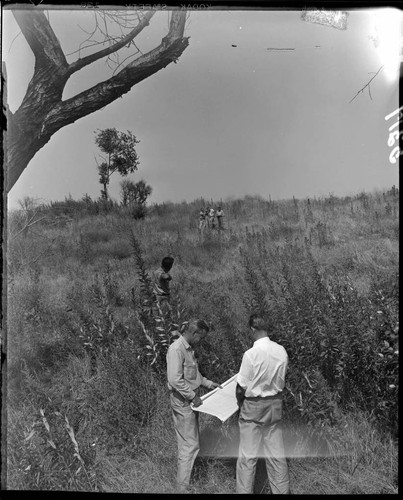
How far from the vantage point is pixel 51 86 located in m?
3.92

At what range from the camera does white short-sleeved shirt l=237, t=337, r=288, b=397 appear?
3.55m

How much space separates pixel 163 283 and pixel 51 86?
203 centimetres

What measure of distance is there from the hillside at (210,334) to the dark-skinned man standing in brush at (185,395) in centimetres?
21

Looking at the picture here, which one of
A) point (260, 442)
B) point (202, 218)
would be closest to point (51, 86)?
point (202, 218)

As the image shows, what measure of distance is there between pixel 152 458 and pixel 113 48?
3671 mm

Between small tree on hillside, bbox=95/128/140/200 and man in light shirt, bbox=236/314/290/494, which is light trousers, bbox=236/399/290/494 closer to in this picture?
man in light shirt, bbox=236/314/290/494

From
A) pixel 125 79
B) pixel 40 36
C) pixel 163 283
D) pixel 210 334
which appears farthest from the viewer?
pixel 163 283

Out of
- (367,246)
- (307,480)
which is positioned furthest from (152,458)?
(367,246)

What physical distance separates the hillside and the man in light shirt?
0.26 meters

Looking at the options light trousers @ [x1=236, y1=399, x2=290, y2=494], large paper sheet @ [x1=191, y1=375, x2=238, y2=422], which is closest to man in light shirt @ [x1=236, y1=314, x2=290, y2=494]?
light trousers @ [x1=236, y1=399, x2=290, y2=494]

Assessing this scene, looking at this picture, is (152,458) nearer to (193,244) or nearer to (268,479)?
(268,479)

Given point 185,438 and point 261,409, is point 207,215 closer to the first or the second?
point 261,409

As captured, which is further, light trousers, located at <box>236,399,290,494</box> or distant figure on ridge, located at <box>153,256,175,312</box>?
distant figure on ridge, located at <box>153,256,175,312</box>

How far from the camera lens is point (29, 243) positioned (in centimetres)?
422
